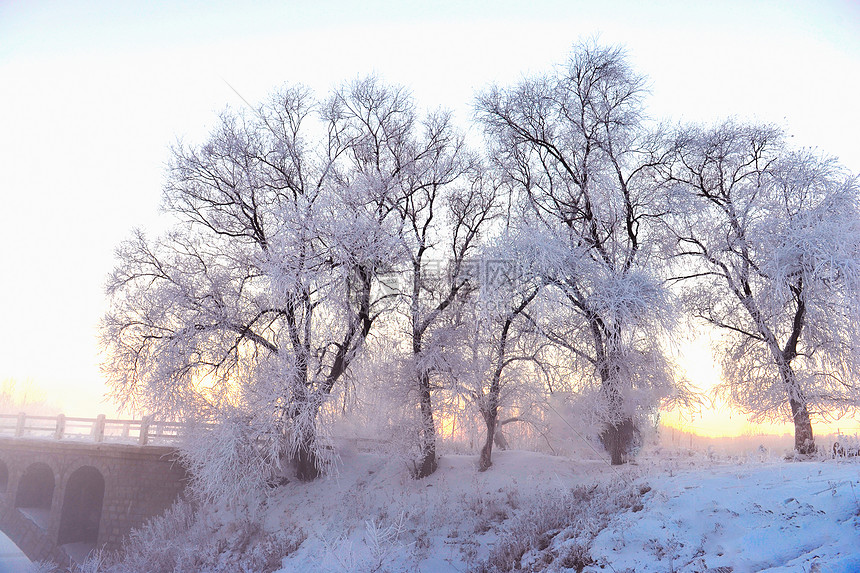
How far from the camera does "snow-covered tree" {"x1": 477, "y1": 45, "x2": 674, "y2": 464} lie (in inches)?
527

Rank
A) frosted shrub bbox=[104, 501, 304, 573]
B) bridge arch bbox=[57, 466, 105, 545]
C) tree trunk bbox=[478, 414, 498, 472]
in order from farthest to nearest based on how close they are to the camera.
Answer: bridge arch bbox=[57, 466, 105, 545], tree trunk bbox=[478, 414, 498, 472], frosted shrub bbox=[104, 501, 304, 573]

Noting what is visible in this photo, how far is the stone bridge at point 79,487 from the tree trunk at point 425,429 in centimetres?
823

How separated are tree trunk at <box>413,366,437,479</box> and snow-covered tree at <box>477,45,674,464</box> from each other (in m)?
3.68

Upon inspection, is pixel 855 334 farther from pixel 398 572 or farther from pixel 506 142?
pixel 398 572

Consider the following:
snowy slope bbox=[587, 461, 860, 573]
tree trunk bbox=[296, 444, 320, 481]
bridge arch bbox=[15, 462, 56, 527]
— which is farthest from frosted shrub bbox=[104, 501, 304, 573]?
bridge arch bbox=[15, 462, 56, 527]

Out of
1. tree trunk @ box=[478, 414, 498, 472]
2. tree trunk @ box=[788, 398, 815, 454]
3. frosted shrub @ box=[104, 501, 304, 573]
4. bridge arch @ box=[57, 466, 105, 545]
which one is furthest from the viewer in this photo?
bridge arch @ box=[57, 466, 105, 545]

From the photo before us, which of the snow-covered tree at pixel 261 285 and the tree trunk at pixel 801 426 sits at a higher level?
the snow-covered tree at pixel 261 285

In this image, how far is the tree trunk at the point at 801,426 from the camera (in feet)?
45.9

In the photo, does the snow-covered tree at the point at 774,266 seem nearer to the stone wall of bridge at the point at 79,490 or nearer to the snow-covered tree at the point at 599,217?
the snow-covered tree at the point at 599,217

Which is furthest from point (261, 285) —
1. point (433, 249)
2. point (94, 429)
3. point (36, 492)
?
point (36, 492)

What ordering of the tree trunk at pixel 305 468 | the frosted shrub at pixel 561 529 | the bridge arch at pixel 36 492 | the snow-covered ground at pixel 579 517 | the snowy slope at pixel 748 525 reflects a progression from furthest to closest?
the bridge arch at pixel 36 492 → the tree trunk at pixel 305 468 → the frosted shrub at pixel 561 529 → the snow-covered ground at pixel 579 517 → the snowy slope at pixel 748 525

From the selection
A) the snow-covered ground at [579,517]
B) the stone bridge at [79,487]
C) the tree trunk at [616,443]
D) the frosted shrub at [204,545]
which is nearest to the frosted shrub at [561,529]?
the snow-covered ground at [579,517]

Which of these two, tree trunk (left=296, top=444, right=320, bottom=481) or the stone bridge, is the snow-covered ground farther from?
the stone bridge

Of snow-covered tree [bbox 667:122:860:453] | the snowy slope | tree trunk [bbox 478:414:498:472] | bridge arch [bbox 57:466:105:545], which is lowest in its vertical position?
bridge arch [bbox 57:466:105:545]
